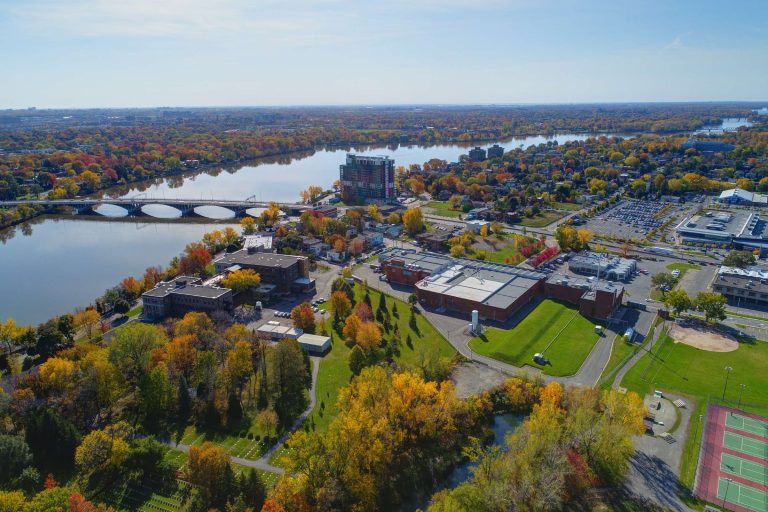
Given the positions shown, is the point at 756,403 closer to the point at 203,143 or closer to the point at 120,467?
the point at 120,467

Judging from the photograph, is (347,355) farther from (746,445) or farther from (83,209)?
(83,209)

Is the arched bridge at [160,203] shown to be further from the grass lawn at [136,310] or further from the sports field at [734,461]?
the sports field at [734,461]

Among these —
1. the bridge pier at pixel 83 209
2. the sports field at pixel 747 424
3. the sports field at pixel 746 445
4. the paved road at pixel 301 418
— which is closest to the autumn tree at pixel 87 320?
the paved road at pixel 301 418

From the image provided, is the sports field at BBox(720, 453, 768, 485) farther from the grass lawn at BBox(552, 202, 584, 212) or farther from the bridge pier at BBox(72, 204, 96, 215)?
the bridge pier at BBox(72, 204, 96, 215)

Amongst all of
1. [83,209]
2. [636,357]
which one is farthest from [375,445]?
[83,209]

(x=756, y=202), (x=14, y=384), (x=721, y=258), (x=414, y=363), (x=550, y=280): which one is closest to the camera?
(x=14, y=384)

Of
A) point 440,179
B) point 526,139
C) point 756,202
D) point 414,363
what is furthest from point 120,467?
point 526,139

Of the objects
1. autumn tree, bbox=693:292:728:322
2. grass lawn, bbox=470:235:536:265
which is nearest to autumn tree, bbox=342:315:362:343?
grass lawn, bbox=470:235:536:265
